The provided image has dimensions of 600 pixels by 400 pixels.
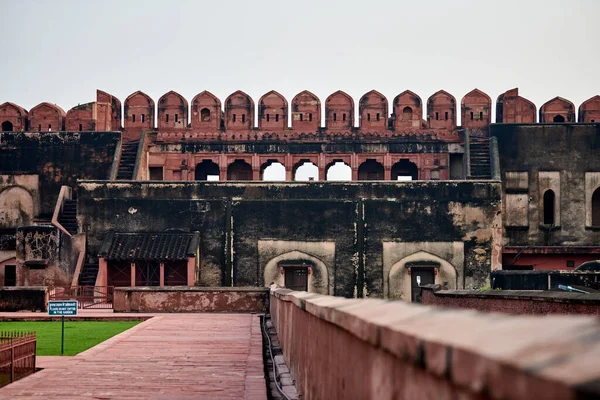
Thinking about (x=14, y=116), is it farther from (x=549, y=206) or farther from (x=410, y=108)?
(x=549, y=206)

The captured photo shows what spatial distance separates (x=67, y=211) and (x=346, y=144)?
923 centimetres

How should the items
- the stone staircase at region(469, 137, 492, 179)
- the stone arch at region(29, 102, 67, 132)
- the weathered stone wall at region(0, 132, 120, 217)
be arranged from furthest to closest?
1. the stone arch at region(29, 102, 67, 132)
2. the weathered stone wall at region(0, 132, 120, 217)
3. the stone staircase at region(469, 137, 492, 179)

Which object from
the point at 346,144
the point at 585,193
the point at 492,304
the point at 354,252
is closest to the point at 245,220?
the point at 354,252

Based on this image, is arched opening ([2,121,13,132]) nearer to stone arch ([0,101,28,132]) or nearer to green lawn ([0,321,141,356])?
stone arch ([0,101,28,132])

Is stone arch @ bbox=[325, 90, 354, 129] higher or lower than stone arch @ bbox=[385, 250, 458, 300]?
higher

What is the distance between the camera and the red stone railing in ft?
3.80

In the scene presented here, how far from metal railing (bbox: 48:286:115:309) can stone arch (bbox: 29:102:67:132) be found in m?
8.49

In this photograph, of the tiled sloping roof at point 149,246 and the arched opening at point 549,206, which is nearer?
the tiled sloping roof at point 149,246

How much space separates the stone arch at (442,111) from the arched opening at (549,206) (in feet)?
12.6

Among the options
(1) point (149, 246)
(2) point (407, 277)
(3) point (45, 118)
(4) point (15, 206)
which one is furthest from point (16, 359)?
(3) point (45, 118)

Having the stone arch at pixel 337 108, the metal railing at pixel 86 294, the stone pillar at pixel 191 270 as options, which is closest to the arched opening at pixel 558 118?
the stone arch at pixel 337 108

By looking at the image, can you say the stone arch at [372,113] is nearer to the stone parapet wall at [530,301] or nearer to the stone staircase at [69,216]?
the stone staircase at [69,216]

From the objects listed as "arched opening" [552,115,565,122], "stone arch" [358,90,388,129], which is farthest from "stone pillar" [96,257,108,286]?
"arched opening" [552,115,565,122]

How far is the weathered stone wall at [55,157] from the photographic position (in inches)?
1128
